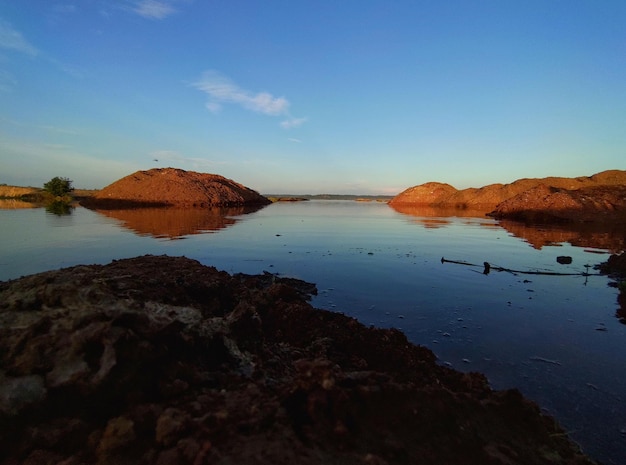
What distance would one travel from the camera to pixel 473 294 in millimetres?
8625

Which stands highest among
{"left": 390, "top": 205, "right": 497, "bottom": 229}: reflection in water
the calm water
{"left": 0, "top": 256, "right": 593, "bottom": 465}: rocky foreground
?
{"left": 390, "top": 205, "right": 497, "bottom": 229}: reflection in water

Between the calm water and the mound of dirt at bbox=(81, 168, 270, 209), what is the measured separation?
42.6 meters

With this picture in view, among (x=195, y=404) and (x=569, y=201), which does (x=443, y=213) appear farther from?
(x=195, y=404)

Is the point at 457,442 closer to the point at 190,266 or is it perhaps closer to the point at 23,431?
the point at 23,431

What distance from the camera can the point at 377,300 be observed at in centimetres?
809

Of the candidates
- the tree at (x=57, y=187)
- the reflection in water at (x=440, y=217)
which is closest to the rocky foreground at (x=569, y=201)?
the reflection in water at (x=440, y=217)

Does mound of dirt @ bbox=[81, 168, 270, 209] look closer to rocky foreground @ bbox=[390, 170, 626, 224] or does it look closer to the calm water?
the calm water

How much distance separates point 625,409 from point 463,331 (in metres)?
2.51

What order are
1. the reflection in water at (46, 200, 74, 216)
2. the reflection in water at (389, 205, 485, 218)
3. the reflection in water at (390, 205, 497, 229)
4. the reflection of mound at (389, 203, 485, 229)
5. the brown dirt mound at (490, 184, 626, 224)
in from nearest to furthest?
1. the reflection in water at (390, 205, 497, 229)
2. the reflection of mound at (389, 203, 485, 229)
3. the brown dirt mound at (490, 184, 626, 224)
4. the reflection in water at (46, 200, 74, 216)
5. the reflection in water at (389, 205, 485, 218)

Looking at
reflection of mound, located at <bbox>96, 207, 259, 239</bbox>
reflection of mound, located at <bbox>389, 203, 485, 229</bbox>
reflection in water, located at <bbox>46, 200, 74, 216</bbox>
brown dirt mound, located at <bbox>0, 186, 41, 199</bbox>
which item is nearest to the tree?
reflection in water, located at <bbox>46, 200, 74, 216</bbox>

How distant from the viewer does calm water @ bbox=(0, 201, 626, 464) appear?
175 inches

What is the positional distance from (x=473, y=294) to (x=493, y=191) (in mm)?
61139

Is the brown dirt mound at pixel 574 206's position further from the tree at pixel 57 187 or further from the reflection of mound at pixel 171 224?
the tree at pixel 57 187

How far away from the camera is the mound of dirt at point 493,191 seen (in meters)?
48.8
